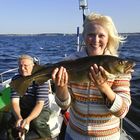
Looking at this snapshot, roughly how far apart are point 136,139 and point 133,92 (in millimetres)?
8323

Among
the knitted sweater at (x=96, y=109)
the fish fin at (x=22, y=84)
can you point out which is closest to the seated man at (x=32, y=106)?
Result: the fish fin at (x=22, y=84)

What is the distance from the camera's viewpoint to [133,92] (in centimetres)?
1675

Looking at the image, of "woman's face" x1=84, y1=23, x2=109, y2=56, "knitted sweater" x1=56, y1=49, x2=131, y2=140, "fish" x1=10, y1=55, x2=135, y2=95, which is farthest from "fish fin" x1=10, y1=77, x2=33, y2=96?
"woman's face" x1=84, y1=23, x2=109, y2=56

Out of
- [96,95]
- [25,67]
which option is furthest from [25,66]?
[96,95]

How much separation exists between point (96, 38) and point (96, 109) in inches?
25.3

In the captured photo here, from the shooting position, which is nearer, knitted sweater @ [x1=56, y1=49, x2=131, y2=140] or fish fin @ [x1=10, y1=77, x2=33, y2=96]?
knitted sweater @ [x1=56, y1=49, x2=131, y2=140]

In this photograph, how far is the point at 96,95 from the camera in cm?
347

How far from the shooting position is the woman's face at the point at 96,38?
11.3ft

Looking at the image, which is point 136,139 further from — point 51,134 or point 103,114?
point 103,114

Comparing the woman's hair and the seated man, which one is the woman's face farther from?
the seated man

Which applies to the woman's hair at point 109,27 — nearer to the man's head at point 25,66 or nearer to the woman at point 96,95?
the woman at point 96,95

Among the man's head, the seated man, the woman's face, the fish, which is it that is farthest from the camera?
the man's head

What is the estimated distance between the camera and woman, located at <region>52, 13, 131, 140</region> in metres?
3.37

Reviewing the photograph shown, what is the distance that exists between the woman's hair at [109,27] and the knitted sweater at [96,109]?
10.6 inches
